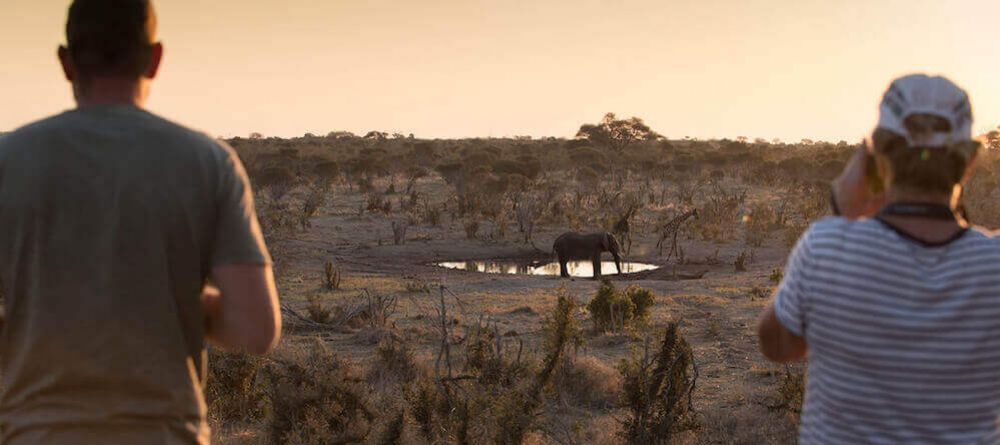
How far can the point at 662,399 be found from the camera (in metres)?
6.49

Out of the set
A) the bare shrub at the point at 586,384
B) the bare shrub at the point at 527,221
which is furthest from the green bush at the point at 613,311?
the bare shrub at the point at 527,221

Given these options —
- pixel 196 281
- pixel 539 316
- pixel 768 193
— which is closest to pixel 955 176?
pixel 196 281

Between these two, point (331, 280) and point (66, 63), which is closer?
point (66, 63)

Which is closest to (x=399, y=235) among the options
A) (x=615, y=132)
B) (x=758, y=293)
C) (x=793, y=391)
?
(x=758, y=293)

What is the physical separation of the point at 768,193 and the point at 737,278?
16809 millimetres

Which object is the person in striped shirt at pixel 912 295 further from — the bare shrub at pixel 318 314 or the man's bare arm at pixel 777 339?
the bare shrub at pixel 318 314

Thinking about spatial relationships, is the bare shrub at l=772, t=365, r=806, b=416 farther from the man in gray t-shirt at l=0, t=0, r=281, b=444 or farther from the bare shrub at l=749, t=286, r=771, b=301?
the man in gray t-shirt at l=0, t=0, r=281, b=444

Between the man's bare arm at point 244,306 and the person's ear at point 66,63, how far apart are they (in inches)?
20.4

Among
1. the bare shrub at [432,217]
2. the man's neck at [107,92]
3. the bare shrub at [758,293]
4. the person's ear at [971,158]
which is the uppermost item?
the man's neck at [107,92]

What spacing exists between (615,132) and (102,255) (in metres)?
59.5

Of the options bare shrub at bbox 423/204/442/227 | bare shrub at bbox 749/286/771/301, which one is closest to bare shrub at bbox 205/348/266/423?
bare shrub at bbox 749/286/771/301

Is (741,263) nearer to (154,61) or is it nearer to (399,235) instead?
(399,235)

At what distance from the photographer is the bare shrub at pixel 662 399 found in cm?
641

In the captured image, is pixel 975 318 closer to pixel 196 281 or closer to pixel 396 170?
pixel 196 281
